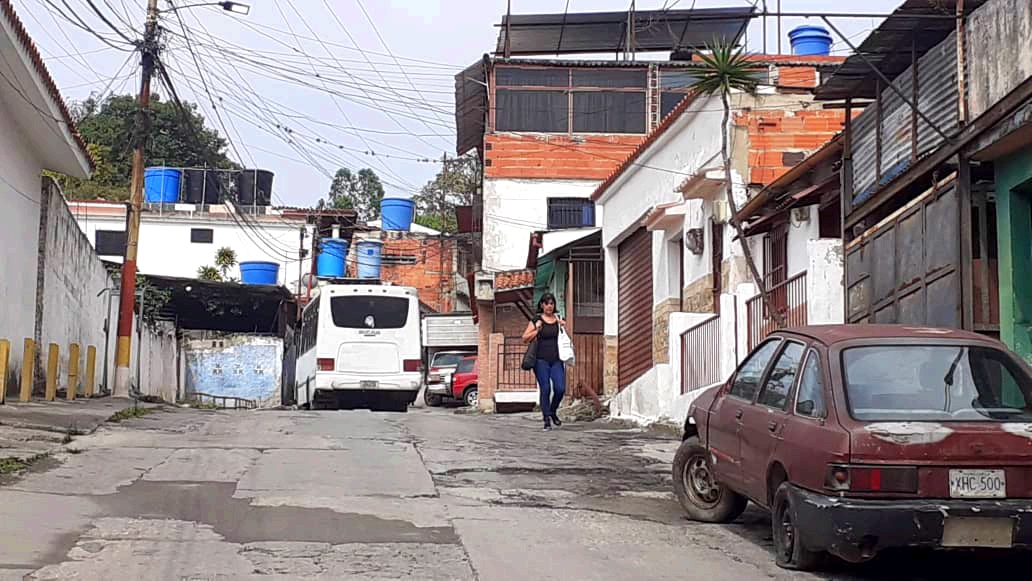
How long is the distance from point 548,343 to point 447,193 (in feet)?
144

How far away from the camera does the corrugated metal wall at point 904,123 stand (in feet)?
35.9

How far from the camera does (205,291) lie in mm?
37156

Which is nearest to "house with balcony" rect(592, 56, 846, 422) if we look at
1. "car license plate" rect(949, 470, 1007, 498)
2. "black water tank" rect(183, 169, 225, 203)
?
"car license plate" rect(949, 470, 1007, 498)

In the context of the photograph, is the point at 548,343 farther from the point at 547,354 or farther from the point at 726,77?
the point at 726,77

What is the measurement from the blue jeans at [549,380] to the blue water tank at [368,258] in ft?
101

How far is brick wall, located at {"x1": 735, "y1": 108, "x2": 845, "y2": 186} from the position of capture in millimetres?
17219

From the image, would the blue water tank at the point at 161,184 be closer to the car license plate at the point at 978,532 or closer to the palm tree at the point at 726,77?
the palm tree at the point at 726,77

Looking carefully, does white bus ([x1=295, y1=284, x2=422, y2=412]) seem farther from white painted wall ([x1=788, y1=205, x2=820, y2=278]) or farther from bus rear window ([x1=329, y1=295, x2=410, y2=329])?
white painted wall ([x1=788, y1=205, x2=820, y2=278])

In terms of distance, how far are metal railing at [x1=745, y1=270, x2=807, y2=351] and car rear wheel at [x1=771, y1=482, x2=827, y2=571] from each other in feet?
21.7

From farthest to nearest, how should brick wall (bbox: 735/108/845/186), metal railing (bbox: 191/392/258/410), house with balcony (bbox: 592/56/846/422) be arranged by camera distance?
metal railing (bbox: 191/392/258/410) → brick wall (bbox: 735/108/845/186) → house with balcony (bbox: 592/56/846/422)

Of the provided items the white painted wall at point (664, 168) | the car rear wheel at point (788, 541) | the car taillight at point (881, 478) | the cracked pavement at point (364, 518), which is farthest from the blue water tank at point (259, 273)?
the car taillight at point (881, 478)

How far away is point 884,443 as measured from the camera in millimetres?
6426

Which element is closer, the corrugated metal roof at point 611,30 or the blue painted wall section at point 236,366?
the corrugated metal roof at point 611,30

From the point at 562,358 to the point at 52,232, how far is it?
10.1 m
